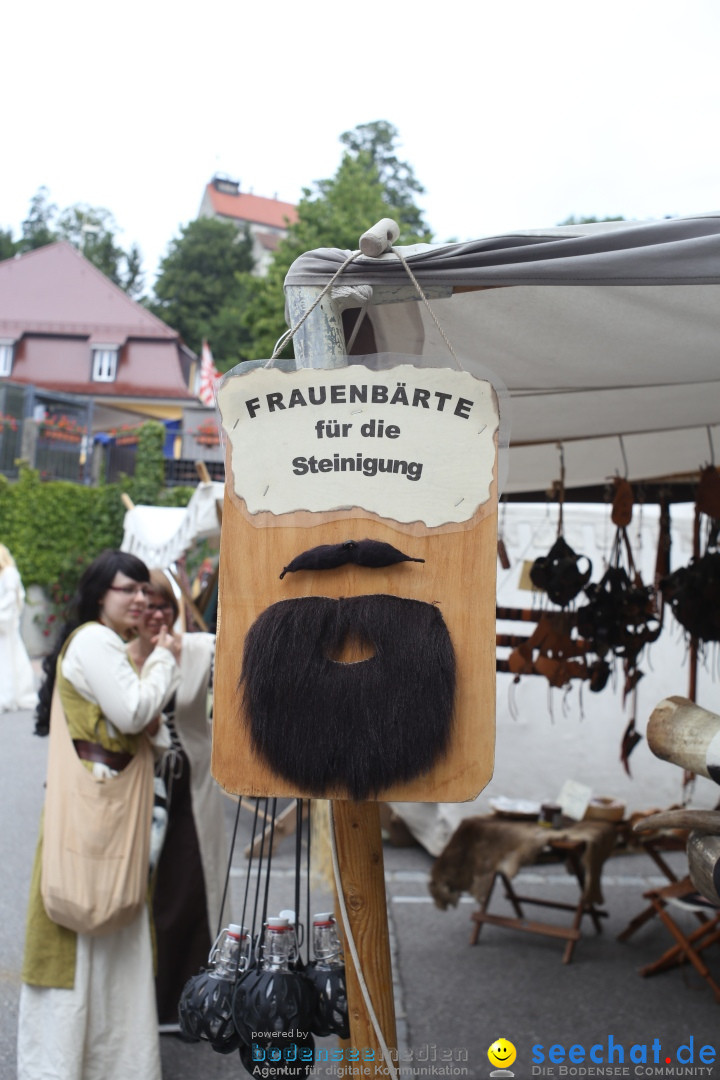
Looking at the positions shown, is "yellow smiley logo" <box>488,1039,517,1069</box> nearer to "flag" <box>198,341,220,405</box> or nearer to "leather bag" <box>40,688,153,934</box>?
"leather bag" <box>40,688,153,934</box>

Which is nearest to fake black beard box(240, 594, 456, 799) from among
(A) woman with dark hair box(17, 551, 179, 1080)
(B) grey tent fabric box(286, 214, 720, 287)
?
A: (B) grey tent fabric box(286, 214, 720, 287)

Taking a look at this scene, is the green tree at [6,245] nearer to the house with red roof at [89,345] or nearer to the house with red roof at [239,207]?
the house with red roof at [239,207]

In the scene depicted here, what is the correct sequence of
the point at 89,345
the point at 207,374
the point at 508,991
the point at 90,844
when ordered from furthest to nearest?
the point at 89,345 → the point at 207,374 → the point at 508,991 → the point at 90,844

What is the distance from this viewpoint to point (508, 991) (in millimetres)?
3541

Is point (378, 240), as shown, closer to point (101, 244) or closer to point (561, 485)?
point (561, 485)

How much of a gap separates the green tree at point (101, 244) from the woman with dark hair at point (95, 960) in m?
46.6

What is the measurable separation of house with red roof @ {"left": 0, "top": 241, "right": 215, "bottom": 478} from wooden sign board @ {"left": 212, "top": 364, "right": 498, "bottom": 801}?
2552cm

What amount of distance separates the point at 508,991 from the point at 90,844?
1.94m

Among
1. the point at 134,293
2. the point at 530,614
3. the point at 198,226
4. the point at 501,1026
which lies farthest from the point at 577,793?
the point at 134,293

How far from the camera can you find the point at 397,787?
4.06ft

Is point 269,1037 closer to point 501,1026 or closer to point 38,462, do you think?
point 501,1026

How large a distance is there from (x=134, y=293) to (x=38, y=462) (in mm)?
32776

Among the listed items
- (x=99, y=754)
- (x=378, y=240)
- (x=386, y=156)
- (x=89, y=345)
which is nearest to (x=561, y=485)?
(x=99, y=754)

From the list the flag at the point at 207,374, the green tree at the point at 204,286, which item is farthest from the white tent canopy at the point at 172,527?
the green tree at the point at 204,286
